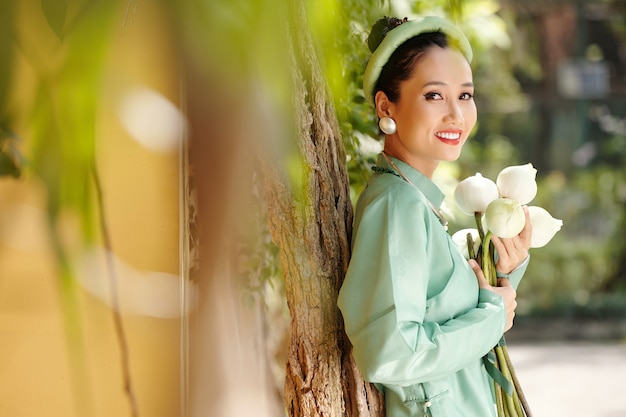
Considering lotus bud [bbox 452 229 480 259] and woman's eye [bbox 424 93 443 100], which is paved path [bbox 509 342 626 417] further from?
woman's eye [bbox 424 93 443 100]

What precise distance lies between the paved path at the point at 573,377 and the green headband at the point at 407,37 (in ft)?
13.7

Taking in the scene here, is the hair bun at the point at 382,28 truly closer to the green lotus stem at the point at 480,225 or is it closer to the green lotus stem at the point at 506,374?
the green lotus stem at the point at 480,225

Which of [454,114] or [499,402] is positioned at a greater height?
[454,114]

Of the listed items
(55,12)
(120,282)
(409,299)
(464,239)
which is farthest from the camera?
(464,239)

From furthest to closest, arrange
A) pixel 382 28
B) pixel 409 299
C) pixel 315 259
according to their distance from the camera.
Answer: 1. pixel 382 28
2. pixel 315 259
3. pixel 409 299

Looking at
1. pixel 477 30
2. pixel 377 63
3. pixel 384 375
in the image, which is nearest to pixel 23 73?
pixel 384 375

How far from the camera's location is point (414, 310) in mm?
1181

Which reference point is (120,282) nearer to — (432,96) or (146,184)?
(146,184)

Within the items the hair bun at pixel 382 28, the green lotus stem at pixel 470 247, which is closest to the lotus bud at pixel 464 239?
the green lotus stem at pixel 470 247

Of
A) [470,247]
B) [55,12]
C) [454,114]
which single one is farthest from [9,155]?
[470,247]

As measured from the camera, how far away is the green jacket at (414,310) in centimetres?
116

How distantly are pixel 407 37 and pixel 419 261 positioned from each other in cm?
38

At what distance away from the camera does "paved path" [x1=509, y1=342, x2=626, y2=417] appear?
545 cm

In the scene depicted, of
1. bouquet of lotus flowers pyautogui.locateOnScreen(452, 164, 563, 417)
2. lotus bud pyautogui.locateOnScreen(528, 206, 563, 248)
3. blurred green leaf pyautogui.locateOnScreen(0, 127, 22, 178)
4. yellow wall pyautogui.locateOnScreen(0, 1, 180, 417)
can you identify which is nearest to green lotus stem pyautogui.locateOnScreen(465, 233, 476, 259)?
bouquet of lotus flowers pyautogui.locateOnScreen(452, 164, 563, 417)
